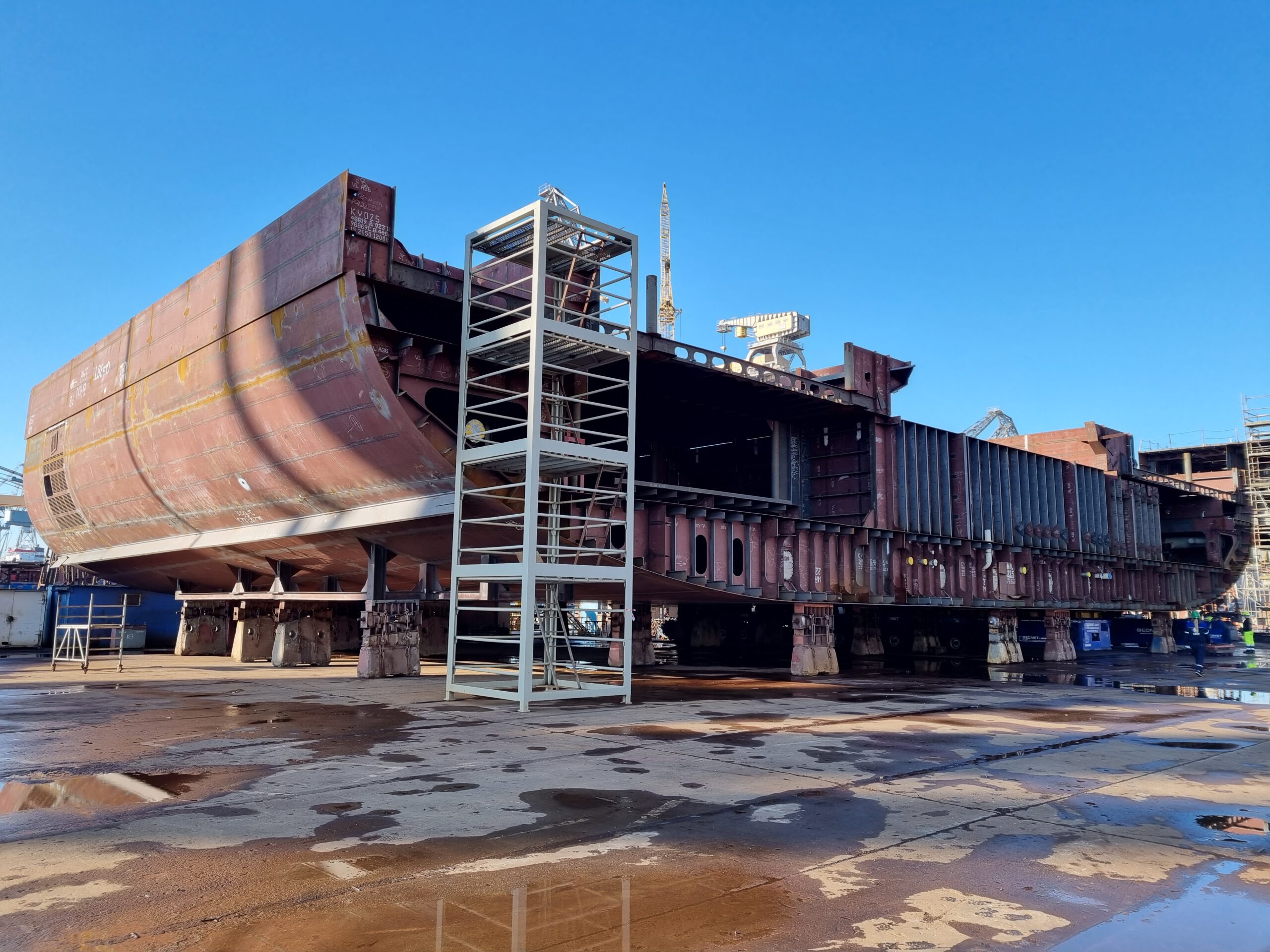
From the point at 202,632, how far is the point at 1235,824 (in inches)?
1355

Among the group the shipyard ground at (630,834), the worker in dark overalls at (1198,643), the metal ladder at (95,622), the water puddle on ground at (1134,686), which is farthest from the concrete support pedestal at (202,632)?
the worker in dark overalls at (1198,643)

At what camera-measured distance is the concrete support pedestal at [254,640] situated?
96.3 ft

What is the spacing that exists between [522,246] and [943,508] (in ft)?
61.4

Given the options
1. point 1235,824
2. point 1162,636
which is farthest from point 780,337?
point 1235,824

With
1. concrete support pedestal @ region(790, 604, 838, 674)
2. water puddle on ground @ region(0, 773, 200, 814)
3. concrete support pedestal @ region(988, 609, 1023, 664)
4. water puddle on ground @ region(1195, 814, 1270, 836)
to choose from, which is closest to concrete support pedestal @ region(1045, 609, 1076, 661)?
concrete support pedestal @ region(988, 609, 1023, 664)

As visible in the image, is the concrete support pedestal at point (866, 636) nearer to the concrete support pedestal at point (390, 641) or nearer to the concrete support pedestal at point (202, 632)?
the concrete support pedestal at point (390, 641)

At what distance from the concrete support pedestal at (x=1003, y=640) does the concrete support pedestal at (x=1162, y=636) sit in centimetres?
1600

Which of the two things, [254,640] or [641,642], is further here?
[254,640]

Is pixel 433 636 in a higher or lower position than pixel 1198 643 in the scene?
lower

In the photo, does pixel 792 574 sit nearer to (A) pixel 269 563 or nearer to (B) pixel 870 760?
(B) pixel 870 760

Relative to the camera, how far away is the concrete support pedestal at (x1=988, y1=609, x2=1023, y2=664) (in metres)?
33.2

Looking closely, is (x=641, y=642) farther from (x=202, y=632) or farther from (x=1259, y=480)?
(x=1259, y=480)

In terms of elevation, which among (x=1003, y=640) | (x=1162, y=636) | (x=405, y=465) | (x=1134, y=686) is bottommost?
(x=1134, y=686)

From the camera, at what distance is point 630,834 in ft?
21.9
